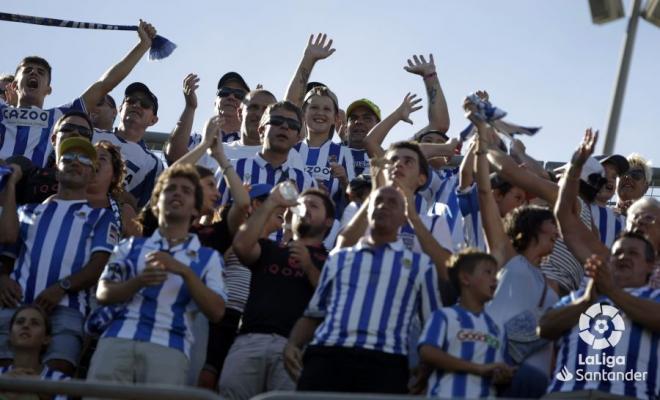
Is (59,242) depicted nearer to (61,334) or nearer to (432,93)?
(61,334)

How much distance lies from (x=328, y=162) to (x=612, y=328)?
3610mm

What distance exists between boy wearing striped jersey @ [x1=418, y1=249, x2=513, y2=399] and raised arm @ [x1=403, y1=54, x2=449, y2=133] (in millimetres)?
3851

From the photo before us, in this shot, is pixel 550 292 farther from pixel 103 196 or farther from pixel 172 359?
pixel 103 196

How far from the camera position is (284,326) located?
8.56 meters

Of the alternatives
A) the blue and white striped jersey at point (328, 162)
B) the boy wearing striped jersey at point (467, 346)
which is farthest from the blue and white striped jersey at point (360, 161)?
the boy wearing striped jersey at point (467, 346)

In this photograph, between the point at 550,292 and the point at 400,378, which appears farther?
the point at 550,292

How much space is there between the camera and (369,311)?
7852mm

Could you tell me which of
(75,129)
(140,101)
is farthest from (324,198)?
(140,101)

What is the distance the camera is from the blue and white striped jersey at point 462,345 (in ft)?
24.7

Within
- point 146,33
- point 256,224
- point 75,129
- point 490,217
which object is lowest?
point 256,224

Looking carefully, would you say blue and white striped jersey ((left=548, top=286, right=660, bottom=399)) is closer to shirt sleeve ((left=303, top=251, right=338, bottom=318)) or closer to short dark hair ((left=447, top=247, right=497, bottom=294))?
short dark hair ((left=447, top=247, right=497, bottom=294))

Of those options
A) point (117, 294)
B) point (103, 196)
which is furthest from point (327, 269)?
point (103, 196)

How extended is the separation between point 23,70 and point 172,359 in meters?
3.84

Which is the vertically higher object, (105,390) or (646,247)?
(646,247)
